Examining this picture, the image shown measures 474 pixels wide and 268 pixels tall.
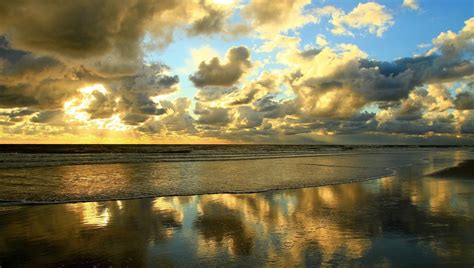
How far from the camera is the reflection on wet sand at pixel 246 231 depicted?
28.4ft

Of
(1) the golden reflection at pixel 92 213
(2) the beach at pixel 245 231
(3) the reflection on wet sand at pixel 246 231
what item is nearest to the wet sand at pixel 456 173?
(2) the beach at pixel 245 231

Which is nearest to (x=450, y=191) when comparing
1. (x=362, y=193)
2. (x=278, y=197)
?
(x=362, y=193)

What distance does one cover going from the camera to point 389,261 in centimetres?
825

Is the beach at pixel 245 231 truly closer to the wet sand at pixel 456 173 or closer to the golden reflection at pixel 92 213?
the golden reflection at pixel 92 213

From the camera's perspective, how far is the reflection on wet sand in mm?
8656

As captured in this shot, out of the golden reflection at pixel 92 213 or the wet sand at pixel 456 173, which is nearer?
the golden reflection at pixel 92 213

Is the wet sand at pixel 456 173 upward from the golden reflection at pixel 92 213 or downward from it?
→ downward

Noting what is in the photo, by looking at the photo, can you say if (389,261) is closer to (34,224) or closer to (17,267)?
(17,267)

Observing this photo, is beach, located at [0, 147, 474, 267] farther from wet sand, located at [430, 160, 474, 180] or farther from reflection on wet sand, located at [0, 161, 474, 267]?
wet sand, located at [430, 160, 474, 180]

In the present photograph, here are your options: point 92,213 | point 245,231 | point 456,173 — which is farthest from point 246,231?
point 456,173

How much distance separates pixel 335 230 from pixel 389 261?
2.87 m

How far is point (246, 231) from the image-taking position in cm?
1115

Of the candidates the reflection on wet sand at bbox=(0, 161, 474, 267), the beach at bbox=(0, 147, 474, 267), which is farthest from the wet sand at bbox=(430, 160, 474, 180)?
the reflection on wet sand at bbox=(0, 161, 474, 267)

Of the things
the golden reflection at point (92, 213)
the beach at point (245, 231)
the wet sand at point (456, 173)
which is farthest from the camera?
the wet sand at point (456, 173)
